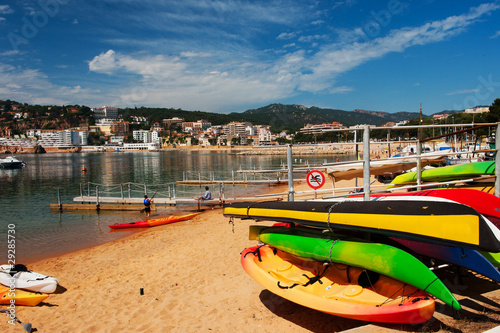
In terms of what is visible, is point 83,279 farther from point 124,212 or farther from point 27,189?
point 27,189

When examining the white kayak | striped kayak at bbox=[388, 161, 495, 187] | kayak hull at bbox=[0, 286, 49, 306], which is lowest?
kayak hull at bbox=[0, 286, 49, 306]

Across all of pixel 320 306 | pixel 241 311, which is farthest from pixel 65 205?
pixel 320 306

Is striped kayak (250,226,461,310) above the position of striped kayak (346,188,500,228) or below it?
below

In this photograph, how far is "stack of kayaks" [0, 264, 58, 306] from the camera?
7016 mm

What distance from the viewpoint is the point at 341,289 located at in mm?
4465

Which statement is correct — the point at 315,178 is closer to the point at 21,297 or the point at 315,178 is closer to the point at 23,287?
the point at 21,297

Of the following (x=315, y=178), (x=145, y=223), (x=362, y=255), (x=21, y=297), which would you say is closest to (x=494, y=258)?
(x=362, y=255)

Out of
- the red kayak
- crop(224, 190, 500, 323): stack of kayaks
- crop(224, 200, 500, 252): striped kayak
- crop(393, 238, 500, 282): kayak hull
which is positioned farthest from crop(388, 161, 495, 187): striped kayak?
the red kayak

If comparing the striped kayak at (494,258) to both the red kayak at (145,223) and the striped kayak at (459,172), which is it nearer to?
the striped kayak at (459,172)

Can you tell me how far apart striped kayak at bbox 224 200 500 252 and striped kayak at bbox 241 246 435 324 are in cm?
73

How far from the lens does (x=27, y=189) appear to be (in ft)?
103

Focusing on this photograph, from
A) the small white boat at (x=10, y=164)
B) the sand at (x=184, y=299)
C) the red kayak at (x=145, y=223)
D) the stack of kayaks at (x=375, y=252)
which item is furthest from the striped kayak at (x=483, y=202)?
the small white boat at (x=10, y=164)

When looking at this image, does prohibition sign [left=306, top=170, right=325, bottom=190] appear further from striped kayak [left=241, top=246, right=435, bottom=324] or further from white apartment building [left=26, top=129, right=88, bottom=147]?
white apartment building [left=26, top=129, right=88, bottom=147]

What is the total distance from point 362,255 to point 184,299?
400 cm
